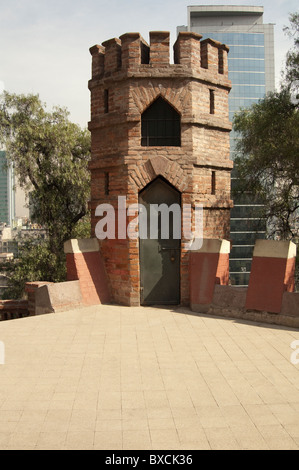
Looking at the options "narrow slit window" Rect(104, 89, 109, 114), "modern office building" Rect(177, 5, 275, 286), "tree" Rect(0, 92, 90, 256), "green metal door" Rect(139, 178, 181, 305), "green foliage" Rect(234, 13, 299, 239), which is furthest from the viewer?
"modern office building" Rect(177, 5, 275, 286)

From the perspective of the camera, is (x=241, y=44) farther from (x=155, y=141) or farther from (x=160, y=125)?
(x=155, y=141)

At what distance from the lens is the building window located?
901cm

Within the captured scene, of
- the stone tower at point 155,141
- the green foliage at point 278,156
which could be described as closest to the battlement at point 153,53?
the stone tower at point 155,141

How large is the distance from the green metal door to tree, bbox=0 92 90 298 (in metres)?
9.31

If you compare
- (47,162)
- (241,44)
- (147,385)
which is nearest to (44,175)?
(47,162)

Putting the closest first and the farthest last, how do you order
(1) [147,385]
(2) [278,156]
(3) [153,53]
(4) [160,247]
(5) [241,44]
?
(1) [147,385] → (3) [153,53] → (4) [160,247] → (2) [278,156] → (5) [241,44]

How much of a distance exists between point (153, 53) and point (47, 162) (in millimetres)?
9827

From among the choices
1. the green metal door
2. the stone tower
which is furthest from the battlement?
the green metal door

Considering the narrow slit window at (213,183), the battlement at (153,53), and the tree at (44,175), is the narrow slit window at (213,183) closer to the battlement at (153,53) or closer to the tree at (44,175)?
the battlement at (153,53)

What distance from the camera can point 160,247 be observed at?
8.98 metres

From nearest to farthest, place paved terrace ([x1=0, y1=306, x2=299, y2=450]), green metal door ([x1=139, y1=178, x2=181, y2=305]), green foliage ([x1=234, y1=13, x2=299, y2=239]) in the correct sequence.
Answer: paved terrace ([x1=0, y1=306, x2=299, y2=450])
green metal door ([x1=139, y1=178, x2=181, y2=305])
green foliage ([x1=234, y1=13, x2=299, y2=239])

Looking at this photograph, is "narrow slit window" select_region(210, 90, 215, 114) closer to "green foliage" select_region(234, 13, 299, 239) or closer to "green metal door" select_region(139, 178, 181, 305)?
"green metal door" select_region(139, 178, 181, 305)

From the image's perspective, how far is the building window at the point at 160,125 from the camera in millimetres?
9008
